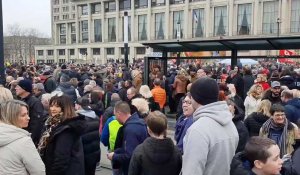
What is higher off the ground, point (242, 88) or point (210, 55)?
point (210, 55)

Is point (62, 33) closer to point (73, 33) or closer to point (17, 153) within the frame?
point (73, 33)

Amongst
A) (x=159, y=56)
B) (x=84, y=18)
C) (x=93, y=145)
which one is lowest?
(x=93, y=145)

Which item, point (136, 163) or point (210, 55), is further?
point (210, 55)

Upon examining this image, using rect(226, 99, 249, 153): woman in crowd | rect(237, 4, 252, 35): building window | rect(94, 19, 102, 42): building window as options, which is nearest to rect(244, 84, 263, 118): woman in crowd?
rect(226, 99, 249, 153): woman in crowd

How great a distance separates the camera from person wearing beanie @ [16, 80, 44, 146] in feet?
17.7

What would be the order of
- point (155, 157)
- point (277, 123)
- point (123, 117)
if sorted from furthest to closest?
point (277, 123) < point (123, 117) < point (155, 157)

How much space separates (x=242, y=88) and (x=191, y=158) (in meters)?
9.35

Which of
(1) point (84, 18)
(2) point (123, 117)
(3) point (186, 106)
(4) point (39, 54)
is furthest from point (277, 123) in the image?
(4) point (39, 54)

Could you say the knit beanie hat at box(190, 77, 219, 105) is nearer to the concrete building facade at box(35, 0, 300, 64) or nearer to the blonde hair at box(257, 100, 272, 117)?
the blonde hair at box(257, 100, 272, 117)

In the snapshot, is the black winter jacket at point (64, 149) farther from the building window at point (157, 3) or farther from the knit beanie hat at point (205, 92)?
the building window at point (157, 3)

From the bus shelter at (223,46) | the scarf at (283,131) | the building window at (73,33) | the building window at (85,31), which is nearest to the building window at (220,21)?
the building window at (85,31)

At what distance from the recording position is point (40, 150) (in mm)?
4156

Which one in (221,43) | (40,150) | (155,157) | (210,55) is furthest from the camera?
(210,55)

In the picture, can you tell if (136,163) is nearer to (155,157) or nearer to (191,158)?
(155,157)
